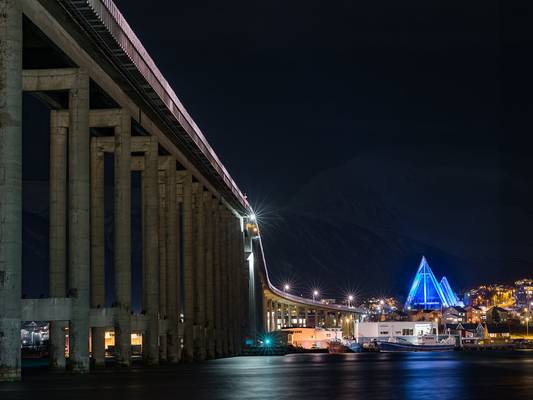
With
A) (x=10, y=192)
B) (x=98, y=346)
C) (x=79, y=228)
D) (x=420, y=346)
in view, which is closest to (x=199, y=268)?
(x=98, y=346)

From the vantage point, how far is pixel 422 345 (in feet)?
579

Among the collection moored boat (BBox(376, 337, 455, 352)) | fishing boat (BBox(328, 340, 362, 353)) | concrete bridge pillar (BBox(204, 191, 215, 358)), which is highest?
concrete bridge pillar (BBox(204, 191, 215, 358))

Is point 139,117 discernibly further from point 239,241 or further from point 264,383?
point 239,241

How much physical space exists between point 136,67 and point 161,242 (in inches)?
1264

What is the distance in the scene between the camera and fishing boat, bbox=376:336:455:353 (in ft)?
552

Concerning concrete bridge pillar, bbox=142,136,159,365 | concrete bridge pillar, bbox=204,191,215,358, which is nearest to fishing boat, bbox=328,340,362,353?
concrete bridge pillar, bbox=204,191,215,358

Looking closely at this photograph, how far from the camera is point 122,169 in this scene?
216 ft

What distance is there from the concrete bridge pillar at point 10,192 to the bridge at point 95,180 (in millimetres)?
48

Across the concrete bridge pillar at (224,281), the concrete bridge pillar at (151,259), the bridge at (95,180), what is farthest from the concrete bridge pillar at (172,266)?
the concrete bridge pillar at (224,281)

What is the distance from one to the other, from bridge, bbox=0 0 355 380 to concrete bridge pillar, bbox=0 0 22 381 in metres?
0.05

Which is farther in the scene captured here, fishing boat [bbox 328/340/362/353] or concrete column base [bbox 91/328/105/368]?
fishing boat [bbox 328/340/362/353]

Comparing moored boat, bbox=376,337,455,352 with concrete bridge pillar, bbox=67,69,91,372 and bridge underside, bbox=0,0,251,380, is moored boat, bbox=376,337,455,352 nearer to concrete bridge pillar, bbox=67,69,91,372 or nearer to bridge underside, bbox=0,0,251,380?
bridge underside, bbox=0,0,251,380

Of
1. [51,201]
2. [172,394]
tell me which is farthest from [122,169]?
[172,394]

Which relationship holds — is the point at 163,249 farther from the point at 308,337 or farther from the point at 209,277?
the point at 308,337
